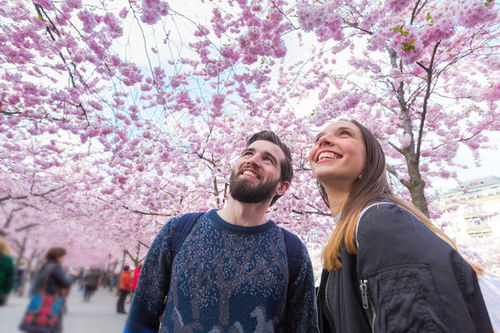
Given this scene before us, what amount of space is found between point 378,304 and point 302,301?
828 mm

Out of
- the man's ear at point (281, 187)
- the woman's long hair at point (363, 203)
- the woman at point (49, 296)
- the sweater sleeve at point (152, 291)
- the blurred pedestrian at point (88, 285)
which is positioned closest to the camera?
→ the woman at point (49, 296)

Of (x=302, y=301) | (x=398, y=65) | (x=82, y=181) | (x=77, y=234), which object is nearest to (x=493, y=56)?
(x=398, y=65)

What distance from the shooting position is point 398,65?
22.6 feet

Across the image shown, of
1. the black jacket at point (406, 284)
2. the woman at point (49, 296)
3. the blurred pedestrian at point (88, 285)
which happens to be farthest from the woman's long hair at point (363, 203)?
the blurred pedestrian at point (88, 285)

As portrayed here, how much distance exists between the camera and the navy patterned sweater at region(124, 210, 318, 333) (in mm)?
1536

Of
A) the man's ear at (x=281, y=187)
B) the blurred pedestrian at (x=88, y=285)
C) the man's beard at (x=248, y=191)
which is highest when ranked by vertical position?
the man's ear at (x=281, y=187)

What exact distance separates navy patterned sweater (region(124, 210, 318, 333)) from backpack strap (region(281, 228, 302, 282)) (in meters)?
0.03

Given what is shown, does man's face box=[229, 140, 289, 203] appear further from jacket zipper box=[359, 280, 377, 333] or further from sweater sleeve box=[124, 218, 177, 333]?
jacket zipper box=[359, 280, 377, 333]

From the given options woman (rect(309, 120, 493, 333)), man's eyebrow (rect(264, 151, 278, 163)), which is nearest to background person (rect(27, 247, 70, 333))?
woman (rect(309, 120, 493, 333))

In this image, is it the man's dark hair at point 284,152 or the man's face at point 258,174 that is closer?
the man's face at point 258,174

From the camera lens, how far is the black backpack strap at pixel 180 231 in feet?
5.91

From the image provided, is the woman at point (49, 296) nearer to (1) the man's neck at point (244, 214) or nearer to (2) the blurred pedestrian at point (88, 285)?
(1) the man's neck at point (244, 214)

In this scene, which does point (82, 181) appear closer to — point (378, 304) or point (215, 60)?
point (215, 60)

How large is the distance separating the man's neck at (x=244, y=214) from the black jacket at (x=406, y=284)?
0.81 m
